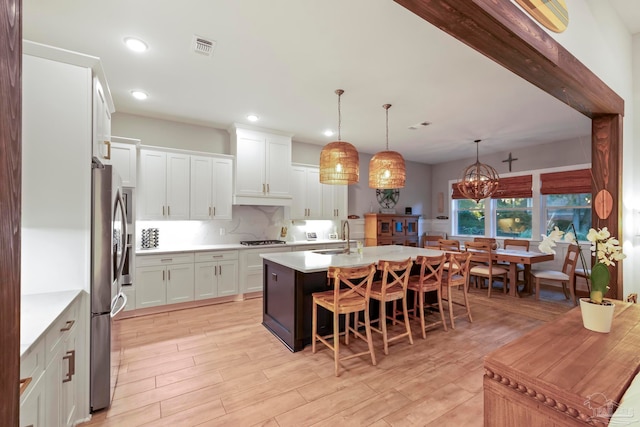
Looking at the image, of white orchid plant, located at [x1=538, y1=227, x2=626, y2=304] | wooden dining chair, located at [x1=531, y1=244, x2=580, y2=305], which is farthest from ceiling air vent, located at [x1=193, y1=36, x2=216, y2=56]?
wooden dining chair, located at [x1=531, y1=244, x2=580, y2=305]

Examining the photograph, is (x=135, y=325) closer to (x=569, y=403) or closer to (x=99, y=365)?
(x=99, y=365)

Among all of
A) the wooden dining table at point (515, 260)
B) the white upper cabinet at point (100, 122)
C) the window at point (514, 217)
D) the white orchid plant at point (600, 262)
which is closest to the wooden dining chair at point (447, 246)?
the wooden dining table at point (515, 260)

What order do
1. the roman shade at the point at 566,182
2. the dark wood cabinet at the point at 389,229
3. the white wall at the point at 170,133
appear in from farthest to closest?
the dark wood cabinet at the point at 389,229 < the roman shade at the point at 566,182 < the white wall at the point at 170,133

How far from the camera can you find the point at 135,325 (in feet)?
11.6

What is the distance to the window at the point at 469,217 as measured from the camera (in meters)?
6.68

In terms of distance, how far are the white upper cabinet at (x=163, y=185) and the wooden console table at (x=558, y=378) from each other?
4220mm

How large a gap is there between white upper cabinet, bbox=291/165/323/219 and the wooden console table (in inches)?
167

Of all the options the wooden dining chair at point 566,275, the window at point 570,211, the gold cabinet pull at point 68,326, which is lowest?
the wooden dining chair at point 566,275

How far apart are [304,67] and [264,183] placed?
2.31 m

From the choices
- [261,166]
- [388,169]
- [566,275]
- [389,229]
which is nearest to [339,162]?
[388,169]

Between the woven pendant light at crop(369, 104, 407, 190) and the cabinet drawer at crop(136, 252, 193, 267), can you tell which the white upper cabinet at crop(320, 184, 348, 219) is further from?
the cabinet drawer at crop(136, 252, 193, 267)

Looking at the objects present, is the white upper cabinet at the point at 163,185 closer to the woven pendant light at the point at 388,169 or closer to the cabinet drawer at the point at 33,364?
the woven pendant light at the point at 388,169

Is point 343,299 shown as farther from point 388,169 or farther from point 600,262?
point 600,262

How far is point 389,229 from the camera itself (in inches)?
248
